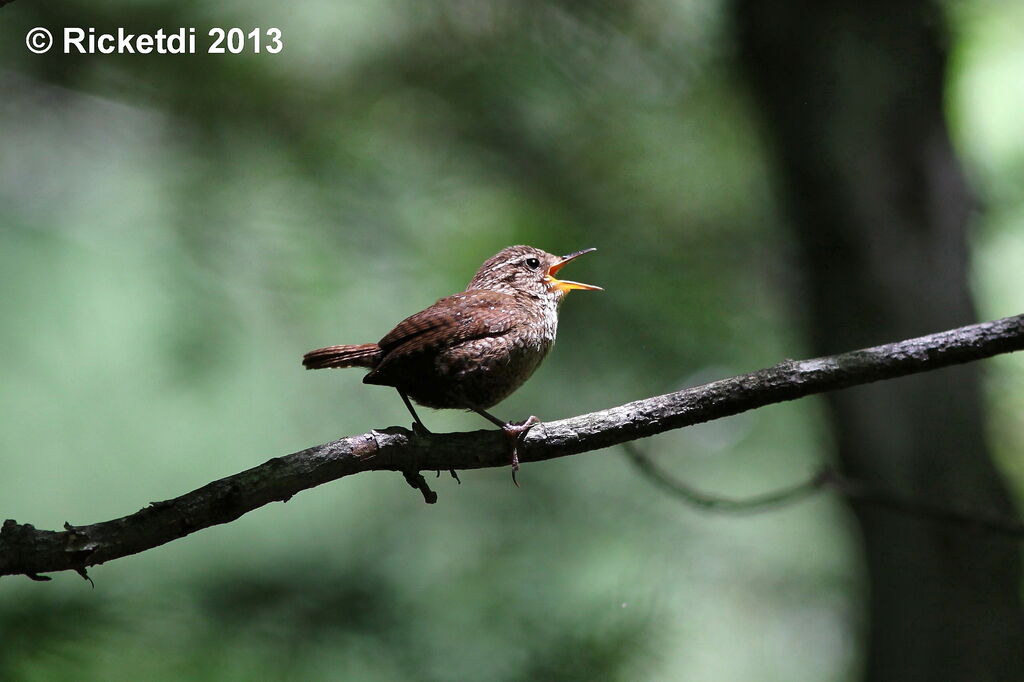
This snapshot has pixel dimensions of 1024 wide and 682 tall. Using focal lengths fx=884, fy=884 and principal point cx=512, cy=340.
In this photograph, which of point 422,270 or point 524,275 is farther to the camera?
→ point 422,270

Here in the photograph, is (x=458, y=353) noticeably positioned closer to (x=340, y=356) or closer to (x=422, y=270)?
(x=340, y=356)

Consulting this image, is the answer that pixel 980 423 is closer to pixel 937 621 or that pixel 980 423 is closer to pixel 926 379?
pixel 926 379

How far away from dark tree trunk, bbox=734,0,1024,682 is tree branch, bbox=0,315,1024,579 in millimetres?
1989

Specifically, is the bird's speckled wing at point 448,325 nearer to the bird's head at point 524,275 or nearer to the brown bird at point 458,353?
the brown bird at point 458,353

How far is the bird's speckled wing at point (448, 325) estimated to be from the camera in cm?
235

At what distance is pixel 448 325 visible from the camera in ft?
7.97

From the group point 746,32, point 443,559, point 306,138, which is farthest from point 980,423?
point 306,138

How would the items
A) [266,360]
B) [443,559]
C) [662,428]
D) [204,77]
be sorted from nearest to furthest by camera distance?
[662,428] → [204,77] → [443,559] → [266,360]

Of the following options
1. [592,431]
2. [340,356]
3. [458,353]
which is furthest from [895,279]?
[340,356]

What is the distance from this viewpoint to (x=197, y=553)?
3.77 m

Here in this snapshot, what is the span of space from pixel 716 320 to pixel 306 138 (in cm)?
205

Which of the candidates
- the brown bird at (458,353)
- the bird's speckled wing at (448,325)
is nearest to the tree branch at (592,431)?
the brown bird at (458,353)

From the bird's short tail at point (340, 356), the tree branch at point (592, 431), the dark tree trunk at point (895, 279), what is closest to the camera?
the tree branch at point (592, 431)

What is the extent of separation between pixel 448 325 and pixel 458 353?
0.08 metres
